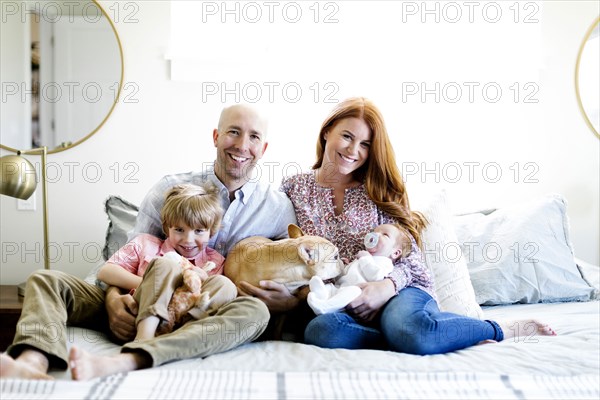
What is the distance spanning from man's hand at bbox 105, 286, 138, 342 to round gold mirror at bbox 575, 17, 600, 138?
2028mm

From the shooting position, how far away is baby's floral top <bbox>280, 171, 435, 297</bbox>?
1.93 meters

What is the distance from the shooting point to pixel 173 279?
1.61 m

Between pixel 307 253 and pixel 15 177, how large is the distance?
3.54 feet

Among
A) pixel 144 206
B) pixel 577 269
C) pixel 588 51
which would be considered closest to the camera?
pixel 144 206

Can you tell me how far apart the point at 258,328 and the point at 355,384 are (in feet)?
1.18

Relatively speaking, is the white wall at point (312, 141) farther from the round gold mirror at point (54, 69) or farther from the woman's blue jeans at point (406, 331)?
the woman's blue jeans at point (406, 331)

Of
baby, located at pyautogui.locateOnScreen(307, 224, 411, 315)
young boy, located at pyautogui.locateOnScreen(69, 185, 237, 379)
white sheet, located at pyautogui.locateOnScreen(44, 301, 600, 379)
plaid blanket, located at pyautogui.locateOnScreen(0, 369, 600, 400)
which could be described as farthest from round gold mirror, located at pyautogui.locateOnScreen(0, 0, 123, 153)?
plaid blanket, located at pyautogui.locateOnScreen(0, 369, 600, 400)

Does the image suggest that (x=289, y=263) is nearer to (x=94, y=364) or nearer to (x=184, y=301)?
(x=184, y=301)

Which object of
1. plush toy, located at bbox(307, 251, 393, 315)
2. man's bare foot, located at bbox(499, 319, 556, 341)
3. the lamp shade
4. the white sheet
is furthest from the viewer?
the lamp shade

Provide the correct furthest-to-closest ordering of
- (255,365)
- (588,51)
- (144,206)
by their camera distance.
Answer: (588,51)
(144,206)
(255,365)

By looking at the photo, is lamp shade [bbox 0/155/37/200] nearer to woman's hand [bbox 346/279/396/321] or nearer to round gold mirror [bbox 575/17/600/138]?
woman's hand [bbox 346/279/396/321]

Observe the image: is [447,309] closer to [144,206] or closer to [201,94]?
[144,206]

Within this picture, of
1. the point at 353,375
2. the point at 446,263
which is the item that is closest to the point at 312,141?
the point at 446,263

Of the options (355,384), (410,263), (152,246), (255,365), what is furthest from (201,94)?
(355,384)
